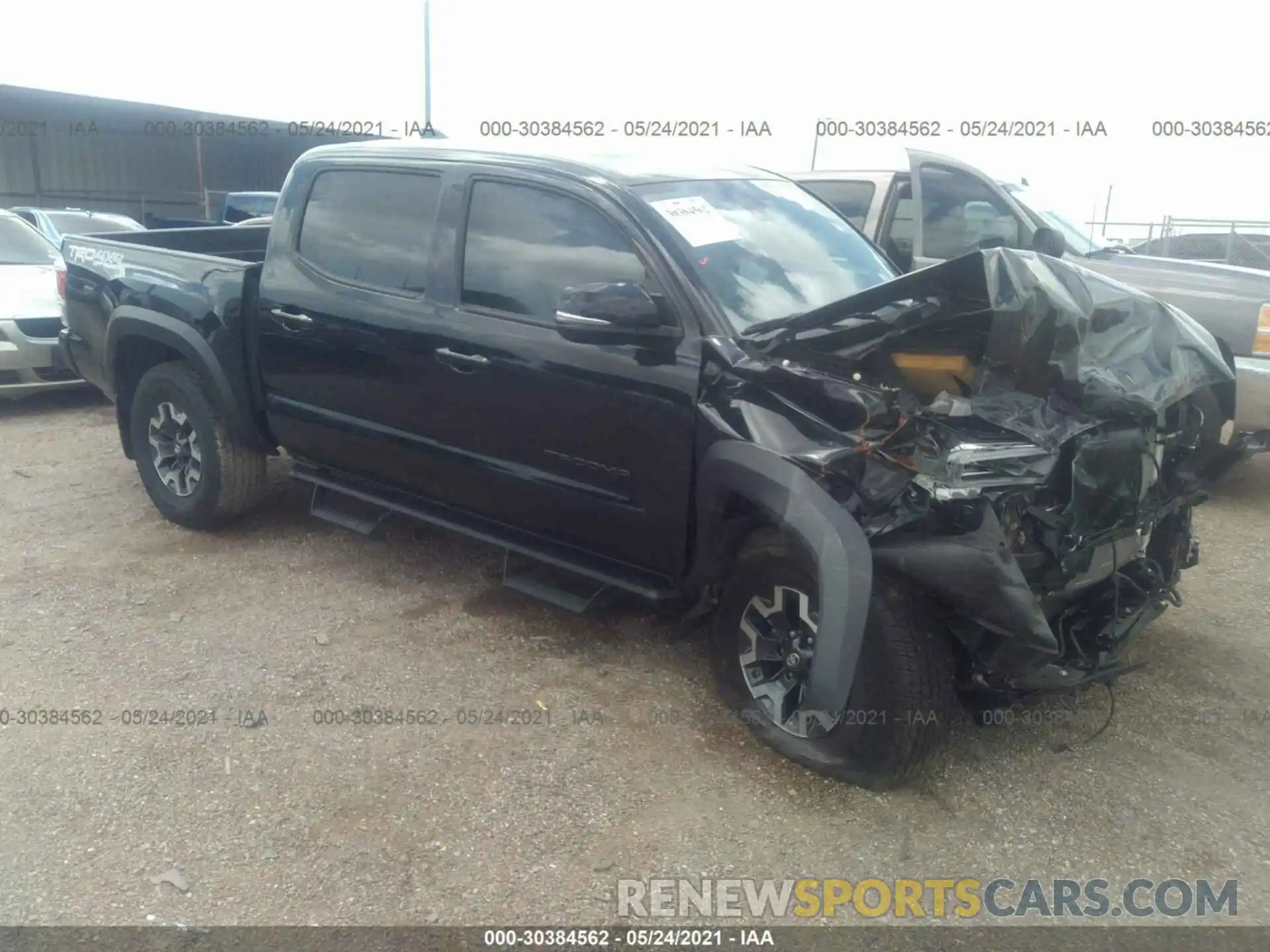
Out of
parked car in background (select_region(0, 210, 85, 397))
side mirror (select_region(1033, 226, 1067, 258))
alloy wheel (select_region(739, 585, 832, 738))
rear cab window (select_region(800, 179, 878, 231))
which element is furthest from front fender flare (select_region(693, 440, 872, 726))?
parked car in background (select_region(0, 210, 85, 397))

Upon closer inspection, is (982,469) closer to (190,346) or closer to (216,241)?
(190,346)

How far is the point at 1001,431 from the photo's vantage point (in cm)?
303

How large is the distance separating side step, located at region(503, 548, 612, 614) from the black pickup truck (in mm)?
22

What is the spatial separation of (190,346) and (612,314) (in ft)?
8.49

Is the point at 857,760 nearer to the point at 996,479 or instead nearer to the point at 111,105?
the point at 996,479

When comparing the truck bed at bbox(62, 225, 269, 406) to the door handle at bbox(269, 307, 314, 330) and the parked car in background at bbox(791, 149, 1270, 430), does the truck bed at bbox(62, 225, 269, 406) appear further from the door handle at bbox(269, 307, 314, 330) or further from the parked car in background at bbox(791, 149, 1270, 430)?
the parked car in background at bbox(791, 149, 1270, 430)

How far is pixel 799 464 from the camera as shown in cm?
313

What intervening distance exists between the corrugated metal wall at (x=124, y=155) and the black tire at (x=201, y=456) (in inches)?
568

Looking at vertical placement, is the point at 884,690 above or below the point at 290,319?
below

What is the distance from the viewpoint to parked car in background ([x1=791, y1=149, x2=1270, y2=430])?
6.00m

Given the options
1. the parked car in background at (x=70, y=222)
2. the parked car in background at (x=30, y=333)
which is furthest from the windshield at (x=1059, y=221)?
the parked car in background at (x=70, y=222)

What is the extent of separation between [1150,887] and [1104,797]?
42cm

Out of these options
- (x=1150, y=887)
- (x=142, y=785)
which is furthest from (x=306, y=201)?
(x=1150, y=887)

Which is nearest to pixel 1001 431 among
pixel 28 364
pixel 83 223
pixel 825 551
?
pixel 825 551
